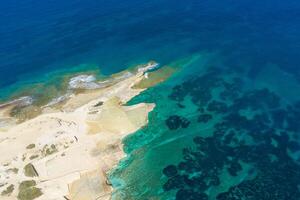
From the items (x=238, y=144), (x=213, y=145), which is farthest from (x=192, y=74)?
(x=238, y=144)

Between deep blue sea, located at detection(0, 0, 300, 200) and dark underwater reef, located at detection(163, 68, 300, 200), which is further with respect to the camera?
deep blue sea, located at detection(0, 0, 300, 200)

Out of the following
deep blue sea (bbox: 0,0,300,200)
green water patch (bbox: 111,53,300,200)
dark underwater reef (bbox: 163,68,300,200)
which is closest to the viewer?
dark underwater reef (bbox: 163,68,300,200)

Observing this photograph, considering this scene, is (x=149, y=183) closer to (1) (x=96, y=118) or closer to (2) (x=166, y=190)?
(2) (x=166, y=190)

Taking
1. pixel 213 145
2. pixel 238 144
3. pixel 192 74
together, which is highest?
pixel 192 74

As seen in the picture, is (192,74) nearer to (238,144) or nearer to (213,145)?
(213,145)

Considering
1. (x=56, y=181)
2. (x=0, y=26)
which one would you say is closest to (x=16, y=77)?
(x=0, y=26)

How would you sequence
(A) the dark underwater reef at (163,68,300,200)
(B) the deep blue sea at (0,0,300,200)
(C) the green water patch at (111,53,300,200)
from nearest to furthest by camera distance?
(A) the dark underwater reef at (163,68,300,200)
(C) the green water patch at (111,53,300,200)
(B) the deep blue sea at (0,0,300,200)
